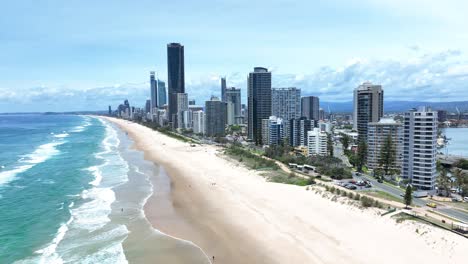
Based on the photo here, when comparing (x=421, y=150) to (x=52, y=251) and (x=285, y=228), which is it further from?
(x=52, y=251)

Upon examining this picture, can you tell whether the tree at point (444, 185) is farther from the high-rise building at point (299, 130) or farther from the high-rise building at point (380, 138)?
the high-rise building at point (299, 130)

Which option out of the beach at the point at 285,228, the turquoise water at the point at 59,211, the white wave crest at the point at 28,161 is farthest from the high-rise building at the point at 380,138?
the white wave crest at the point at 28,161

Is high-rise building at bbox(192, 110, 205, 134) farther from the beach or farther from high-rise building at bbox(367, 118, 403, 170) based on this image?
the beach

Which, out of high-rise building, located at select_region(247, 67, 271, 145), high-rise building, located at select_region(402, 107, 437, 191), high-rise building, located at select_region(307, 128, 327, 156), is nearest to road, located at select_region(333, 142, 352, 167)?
high-rise building, located at select_region(307, 128, 327, 156)

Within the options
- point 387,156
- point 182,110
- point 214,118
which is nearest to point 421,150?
point 387,156

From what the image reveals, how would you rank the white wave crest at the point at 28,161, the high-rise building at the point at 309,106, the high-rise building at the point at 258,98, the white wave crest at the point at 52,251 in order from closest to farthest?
the white wave crest at the point at 52,251, the white wave crest at the point at 28,161, the high-rise building at the point at 258,98, the high-rise building at the point at 309,106
